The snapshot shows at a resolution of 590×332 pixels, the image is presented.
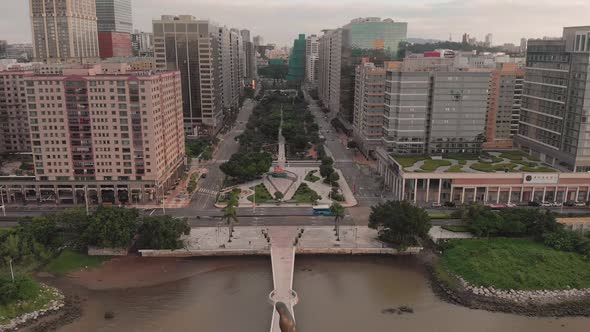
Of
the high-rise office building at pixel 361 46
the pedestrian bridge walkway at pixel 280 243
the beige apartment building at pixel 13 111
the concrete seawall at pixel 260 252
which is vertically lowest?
the concrete seawall at pixel 260 252

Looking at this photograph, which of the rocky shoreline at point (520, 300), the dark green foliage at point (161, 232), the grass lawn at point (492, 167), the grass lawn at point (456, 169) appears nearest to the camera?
the rocky shoreline at point (520, 300)

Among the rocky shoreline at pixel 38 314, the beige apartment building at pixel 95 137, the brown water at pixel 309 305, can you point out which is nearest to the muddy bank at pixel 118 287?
the brown water at pixel 309 305

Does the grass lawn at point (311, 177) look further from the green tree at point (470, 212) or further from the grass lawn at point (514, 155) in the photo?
the grass lawn at point (514, 155)

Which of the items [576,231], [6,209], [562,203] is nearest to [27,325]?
[6,209]

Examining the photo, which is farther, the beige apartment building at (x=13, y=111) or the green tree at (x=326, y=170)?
the beige apartment building at (x=13, y=111)

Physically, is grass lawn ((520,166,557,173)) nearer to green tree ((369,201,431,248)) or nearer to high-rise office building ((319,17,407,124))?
green tree ((369,201,431,248))

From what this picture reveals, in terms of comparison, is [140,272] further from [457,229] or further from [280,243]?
[457,229]

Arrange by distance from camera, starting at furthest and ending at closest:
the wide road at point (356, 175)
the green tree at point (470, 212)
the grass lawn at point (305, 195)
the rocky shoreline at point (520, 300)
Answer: the wide road at point (356, 175)
the grass lawn at point (305, 195)
the green tree at point (470, 212)
the rocky shoreline at point (520, 300)
